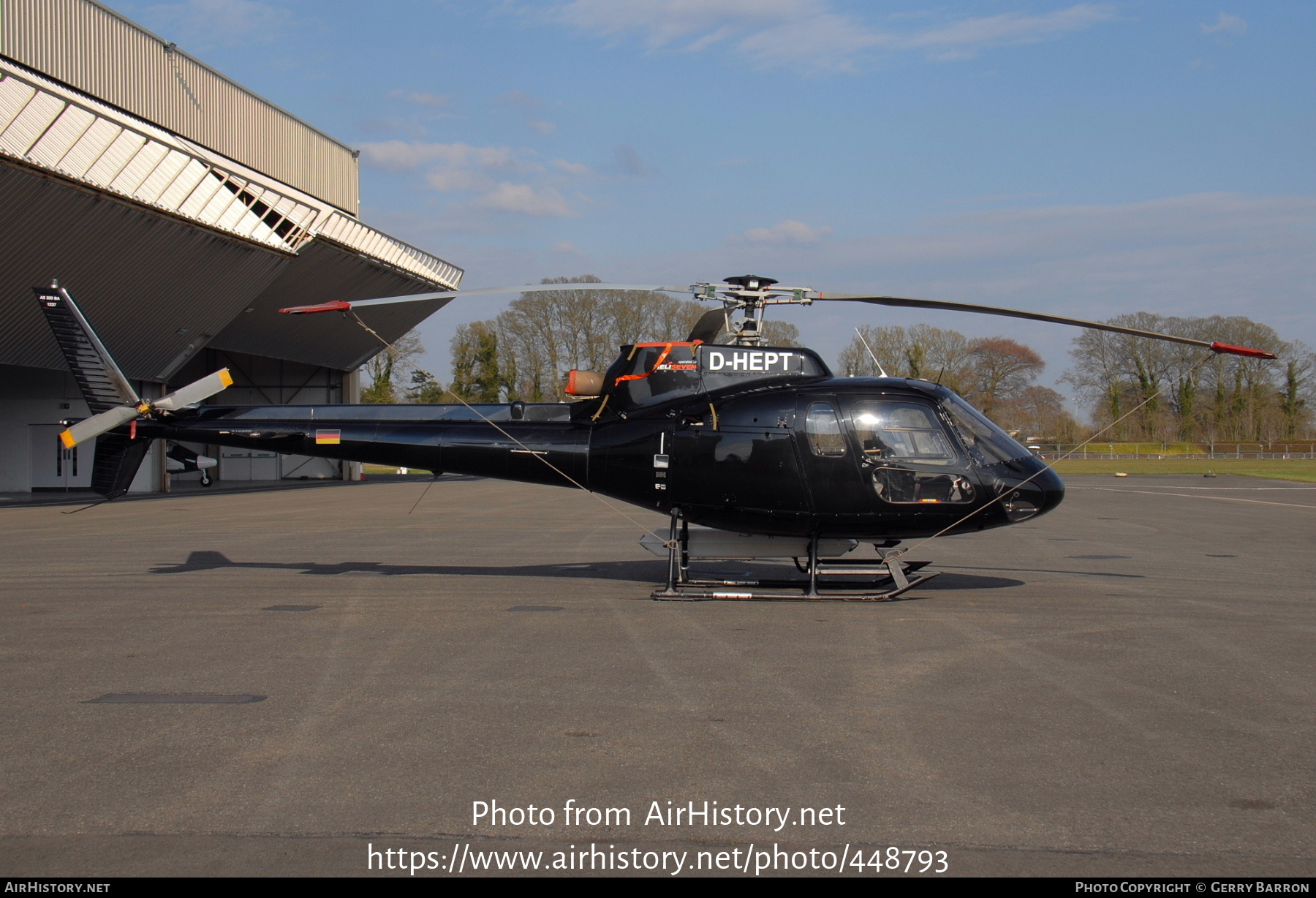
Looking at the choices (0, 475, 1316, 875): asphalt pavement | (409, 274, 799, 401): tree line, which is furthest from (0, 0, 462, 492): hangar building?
(0, 475, 1316, 875): asphalt pavement

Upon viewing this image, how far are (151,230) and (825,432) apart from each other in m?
27.0

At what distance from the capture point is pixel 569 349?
50.7 meters

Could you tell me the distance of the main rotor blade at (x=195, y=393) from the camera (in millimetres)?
12891

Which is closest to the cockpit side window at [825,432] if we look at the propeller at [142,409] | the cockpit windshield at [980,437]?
the cockpit windshield at [980,437]

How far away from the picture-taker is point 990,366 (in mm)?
27047

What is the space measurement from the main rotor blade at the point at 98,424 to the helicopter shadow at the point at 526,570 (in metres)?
2.27

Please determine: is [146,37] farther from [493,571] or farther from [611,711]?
[611,711]

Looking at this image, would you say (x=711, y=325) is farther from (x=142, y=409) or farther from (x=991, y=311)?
(x=142, y=409)

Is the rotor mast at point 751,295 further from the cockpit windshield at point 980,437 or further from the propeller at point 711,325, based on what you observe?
the cockpit windshield at point 980,437

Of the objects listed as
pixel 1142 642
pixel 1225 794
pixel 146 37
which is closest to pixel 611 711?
pixel 1225 794

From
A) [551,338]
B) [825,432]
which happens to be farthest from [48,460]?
[825,432]

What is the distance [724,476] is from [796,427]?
1.05 meters

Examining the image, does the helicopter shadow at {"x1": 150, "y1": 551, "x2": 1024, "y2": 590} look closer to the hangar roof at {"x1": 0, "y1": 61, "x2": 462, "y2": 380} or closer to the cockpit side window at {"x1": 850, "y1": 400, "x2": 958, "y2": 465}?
the cockpit side window at {"x1": 850, "y1": 400, "x2": 958, "y2": 465}

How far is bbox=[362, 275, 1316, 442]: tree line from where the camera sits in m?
30.3
